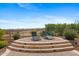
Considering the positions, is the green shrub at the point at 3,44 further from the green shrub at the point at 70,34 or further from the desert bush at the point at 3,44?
the green shrub at the point at 70,34

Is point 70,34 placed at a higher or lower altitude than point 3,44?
higher

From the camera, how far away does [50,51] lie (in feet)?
29.4

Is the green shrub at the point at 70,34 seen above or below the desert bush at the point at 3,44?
above

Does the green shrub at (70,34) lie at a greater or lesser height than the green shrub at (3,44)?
greater

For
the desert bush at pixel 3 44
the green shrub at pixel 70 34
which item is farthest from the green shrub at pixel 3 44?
the green shrub at pixel 70 34

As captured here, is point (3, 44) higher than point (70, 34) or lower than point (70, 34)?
lower

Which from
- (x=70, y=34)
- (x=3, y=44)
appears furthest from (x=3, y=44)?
(x=70, y=34)

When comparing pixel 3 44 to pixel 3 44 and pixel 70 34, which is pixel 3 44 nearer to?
pixel 3 44

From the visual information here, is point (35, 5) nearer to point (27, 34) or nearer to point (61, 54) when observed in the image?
point (27, 34)

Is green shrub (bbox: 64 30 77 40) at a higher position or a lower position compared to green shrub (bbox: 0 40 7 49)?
higher

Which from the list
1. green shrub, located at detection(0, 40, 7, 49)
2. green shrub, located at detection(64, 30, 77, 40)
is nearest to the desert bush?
green shrub, located at detection(0, 40, 7, 49)

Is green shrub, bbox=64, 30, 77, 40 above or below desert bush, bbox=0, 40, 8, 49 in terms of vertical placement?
above

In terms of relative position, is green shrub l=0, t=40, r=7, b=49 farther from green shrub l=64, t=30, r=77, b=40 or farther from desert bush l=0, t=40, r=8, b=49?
green shrub l=64, t=30, r=77, b=40

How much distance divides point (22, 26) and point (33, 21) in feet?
0.95
